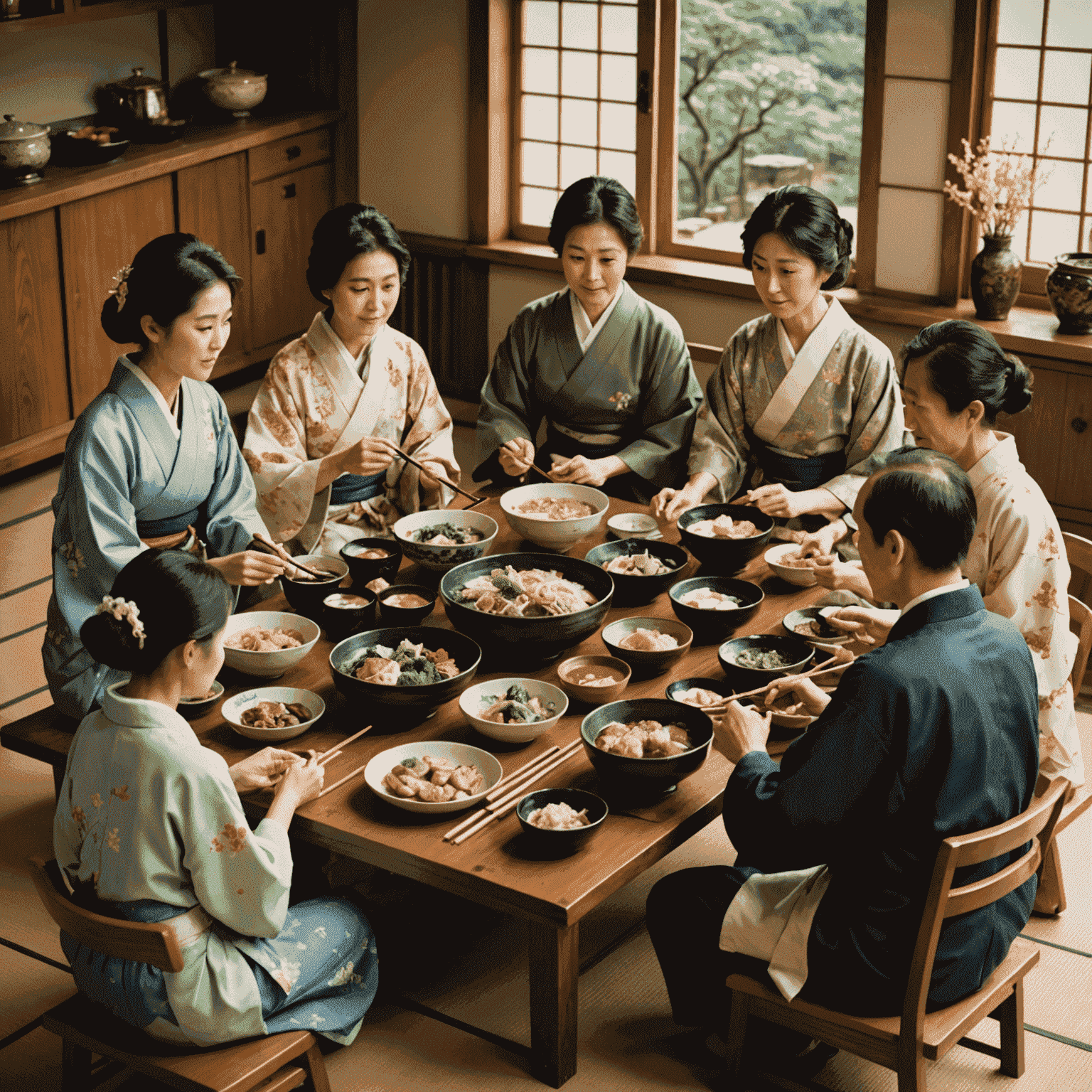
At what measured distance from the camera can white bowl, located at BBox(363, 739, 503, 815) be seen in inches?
113

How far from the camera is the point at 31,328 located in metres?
6.34

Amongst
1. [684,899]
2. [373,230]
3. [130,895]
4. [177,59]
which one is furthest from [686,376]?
[177,59]

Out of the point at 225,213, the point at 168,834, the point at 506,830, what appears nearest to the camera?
the point at 168,834

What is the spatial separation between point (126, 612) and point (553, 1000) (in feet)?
3.57

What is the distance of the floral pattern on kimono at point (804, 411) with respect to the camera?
4.38m

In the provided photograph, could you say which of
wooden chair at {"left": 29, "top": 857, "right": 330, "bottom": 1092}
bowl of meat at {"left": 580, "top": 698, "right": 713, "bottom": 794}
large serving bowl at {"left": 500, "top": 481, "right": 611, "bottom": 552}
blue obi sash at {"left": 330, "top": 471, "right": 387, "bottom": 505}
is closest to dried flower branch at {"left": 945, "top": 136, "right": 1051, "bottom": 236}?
large serving bowl at {"left": 500, "top": 481, "right": 611, "bottom": 552}

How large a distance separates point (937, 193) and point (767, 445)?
2.12 meters

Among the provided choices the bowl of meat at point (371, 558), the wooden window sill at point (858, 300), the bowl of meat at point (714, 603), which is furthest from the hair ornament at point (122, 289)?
the wooden window sill at point (858, 300)

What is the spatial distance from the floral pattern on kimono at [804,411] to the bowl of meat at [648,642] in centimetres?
100

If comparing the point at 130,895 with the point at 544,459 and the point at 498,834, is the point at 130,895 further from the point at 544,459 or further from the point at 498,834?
the point at 544,459

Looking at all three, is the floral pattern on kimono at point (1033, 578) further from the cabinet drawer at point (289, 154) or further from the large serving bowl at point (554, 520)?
the cabinet drawer at point (289, 154)

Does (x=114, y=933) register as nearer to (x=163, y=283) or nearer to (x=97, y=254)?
(x=163, y=283)

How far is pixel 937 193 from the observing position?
611cm

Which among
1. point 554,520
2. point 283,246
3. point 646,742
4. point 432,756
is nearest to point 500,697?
point 432,756
